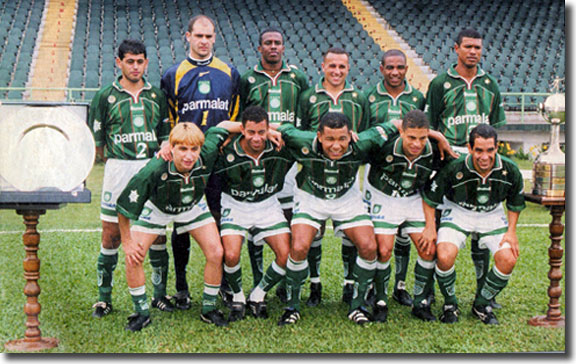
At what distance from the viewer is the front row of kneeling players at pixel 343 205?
3.68 m

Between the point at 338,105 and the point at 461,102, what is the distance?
689 mm

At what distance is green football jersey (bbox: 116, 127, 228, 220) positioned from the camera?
3.53 meters

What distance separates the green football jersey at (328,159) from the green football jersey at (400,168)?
61 millimetres

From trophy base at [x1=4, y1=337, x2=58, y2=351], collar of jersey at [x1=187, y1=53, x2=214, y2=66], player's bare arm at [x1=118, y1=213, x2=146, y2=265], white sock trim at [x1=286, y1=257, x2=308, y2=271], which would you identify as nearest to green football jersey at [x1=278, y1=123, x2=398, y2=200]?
white sock trim at [x1=286, y1=257, x2=308, y2=271]

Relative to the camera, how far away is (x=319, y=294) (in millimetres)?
4211

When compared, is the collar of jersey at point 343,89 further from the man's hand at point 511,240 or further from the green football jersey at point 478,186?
the man's hand at point 511,240

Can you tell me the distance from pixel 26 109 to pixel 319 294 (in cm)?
192

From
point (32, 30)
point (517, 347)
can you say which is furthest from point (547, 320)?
point (32, 30)

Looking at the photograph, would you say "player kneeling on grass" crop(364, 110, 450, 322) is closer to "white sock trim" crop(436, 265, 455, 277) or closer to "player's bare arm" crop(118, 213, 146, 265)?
"white sock trim" crop(436, 265, 455, 277)

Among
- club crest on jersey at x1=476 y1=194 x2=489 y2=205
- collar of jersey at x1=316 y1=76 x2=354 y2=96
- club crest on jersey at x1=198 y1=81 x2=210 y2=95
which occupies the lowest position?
club crest on jersey at x1=476 y1=194 x2=489 y2=205

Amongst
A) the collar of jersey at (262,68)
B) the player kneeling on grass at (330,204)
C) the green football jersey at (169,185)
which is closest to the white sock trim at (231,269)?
the player kneeling on grass at (330,204)

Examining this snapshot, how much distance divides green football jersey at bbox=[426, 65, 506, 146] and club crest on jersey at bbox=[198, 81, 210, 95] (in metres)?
1.27

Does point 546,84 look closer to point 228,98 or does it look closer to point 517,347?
point 517,347

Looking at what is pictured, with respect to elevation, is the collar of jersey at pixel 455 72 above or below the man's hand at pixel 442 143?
above
